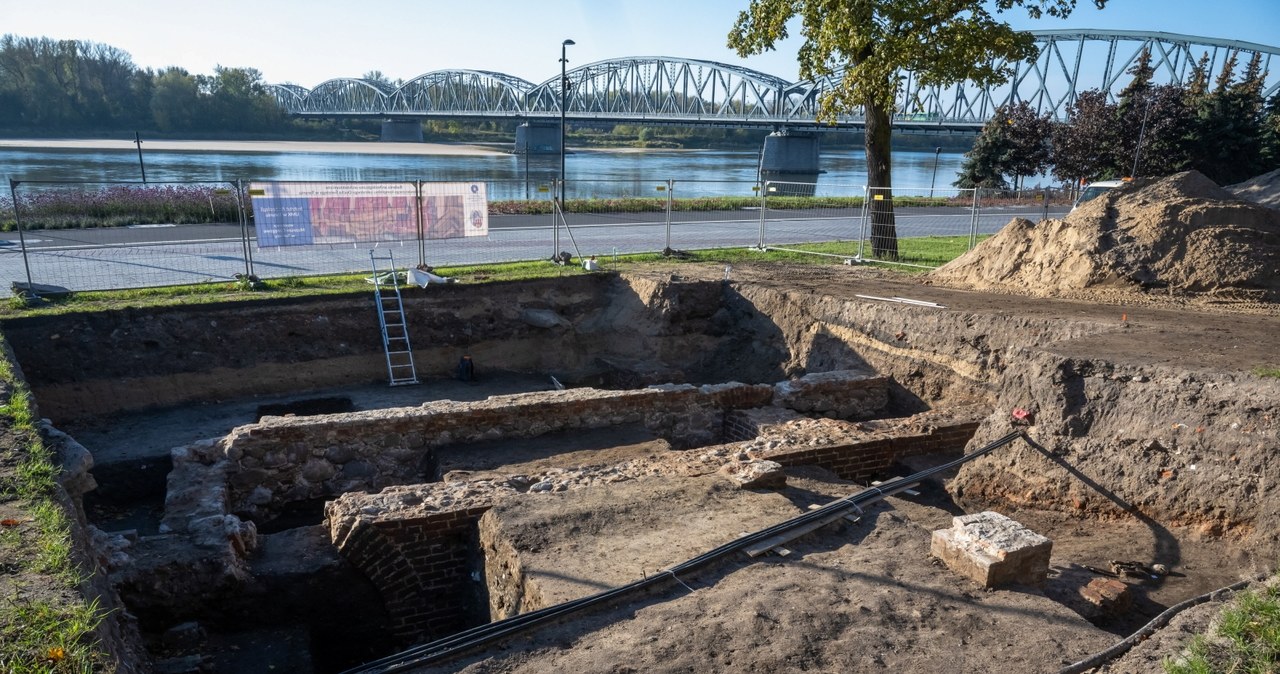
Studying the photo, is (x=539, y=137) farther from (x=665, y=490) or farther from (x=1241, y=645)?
(x=1241, y=645)

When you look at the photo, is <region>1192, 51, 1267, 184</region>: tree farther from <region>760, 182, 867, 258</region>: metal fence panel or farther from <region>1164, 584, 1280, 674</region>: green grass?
<region>1164, 584, 1280, 674</region>: green grass

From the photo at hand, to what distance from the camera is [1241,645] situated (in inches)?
135

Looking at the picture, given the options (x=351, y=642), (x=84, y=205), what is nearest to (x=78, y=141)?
(x=84, y=205)

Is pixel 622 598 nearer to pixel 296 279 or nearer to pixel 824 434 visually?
pixel 824 434

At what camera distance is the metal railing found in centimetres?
1373

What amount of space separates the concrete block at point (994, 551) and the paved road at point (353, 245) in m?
11.1

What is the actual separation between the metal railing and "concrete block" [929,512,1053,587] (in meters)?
10.7

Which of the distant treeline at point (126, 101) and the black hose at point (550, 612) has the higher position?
the distant treeline at point (126, 101)

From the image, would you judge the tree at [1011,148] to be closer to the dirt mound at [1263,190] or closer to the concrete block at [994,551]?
the dirt mound at [1263,190]

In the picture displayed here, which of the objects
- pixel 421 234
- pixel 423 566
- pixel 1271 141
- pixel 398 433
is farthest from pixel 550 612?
pixel 1271 141

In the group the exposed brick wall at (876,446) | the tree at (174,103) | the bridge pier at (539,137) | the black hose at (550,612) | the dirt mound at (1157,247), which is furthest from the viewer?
the tree at (174,103)

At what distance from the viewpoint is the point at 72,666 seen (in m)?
3.02

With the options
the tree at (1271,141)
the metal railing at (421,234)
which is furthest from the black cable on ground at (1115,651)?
the tree at (1271,141)

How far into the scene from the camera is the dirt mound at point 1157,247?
1011 centimetres
